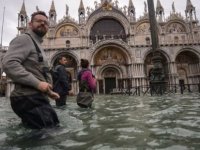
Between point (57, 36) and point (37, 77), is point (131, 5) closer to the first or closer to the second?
point (57, 36)

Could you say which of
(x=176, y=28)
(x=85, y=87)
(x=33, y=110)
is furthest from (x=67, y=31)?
(x=33, y=110)

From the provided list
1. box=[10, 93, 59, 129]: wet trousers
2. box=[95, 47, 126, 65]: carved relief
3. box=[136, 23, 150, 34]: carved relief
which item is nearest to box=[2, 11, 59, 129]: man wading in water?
box=[10, 93, 59, 129]: wet trousers

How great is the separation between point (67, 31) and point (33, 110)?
28.8m

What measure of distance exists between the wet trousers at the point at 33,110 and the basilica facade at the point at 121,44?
24.8 m

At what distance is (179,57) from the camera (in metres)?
30.6

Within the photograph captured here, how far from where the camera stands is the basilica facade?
2817cm

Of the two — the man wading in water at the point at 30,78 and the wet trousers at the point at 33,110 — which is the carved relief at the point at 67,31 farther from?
the wet trousers at the point at 33,110

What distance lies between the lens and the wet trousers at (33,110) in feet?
9.75

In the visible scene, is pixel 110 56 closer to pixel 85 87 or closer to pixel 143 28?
pixel 143 28

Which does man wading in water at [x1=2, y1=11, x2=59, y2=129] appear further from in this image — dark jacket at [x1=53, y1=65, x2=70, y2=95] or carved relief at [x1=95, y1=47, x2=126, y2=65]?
carved relief at [x1=95, y1=47, x2=126, y2=65]

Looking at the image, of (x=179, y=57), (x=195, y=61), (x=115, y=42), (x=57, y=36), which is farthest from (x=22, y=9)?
(x=195, y=61)

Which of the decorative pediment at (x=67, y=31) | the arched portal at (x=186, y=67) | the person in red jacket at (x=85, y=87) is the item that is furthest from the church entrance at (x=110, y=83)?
the person in red jacket at (x=85, y=87)

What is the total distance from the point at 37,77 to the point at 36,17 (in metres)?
0.90

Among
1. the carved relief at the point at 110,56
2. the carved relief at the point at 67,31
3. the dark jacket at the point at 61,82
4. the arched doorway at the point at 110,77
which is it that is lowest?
the dark jacket at the point at 61,82
